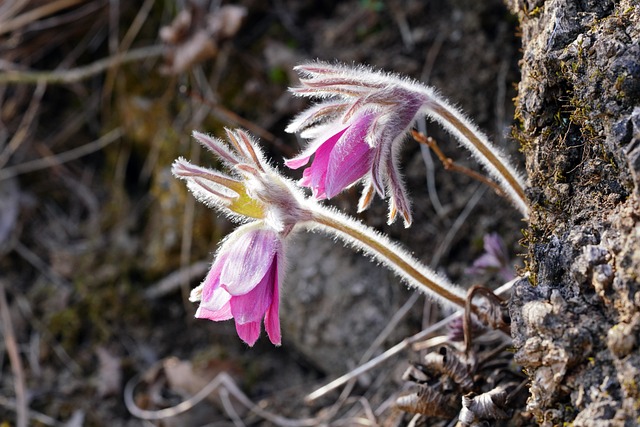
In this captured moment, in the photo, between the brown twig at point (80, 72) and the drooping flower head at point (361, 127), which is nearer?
the drooping flower head at point (361, 127)

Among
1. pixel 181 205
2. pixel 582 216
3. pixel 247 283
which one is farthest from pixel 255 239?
pixel 181 205

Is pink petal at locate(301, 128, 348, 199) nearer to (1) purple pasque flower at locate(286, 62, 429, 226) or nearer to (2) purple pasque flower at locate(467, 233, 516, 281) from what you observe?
(1) purple pasque flower at locate(286, 62, 429, 226)

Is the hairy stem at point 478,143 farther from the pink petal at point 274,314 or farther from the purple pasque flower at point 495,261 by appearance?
the pink petal at point 274,314

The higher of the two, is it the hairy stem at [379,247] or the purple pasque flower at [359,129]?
the purple pasque flower at [359,129]

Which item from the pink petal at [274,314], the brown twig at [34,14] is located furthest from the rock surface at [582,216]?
the brown twig at [34,14]

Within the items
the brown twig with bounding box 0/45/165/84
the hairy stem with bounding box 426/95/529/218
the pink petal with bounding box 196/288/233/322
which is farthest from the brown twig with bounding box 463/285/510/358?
the brown twig with bounding box 0/45/165/84

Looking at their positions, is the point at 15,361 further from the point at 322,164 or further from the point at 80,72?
the point at 322,164

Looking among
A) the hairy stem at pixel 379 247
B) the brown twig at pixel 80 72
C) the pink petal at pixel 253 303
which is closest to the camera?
the pink petal at pixel 253 303
